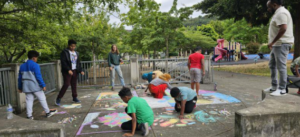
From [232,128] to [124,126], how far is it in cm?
204

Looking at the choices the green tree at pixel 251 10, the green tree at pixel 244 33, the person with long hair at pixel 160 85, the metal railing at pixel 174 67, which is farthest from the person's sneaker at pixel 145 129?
the green tree at pixel 244 33

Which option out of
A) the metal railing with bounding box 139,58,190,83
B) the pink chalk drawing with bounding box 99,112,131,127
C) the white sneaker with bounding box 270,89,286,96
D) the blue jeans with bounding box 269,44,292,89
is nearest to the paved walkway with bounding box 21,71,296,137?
the pink chalk drawing with bounding box 99,112,131,127

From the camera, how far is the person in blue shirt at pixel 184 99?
13.3 ft

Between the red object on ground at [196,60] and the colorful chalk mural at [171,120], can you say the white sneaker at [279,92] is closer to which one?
the colorful chalk mural at [171,120]

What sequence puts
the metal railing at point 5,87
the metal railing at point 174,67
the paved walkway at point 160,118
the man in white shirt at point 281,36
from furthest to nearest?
the metal railing at point 174,67
the metal railing at point 5,87
the man in white shirt at point 281,36
the paved walkway at point 160,118

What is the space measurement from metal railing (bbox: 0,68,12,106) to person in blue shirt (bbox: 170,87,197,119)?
4272mm

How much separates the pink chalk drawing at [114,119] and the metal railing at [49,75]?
381cm

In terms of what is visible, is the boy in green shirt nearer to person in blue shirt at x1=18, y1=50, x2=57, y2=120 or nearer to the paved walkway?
the paved walkway

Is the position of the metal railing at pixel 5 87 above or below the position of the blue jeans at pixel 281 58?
below

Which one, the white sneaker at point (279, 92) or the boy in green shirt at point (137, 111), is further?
the white sneaker at point (279, 92)

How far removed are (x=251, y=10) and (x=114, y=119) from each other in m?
12.7

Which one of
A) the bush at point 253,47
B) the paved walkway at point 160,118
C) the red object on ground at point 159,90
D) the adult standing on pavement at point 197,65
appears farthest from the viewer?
the bush at point 253,47

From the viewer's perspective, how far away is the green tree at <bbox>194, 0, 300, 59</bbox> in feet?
40.8

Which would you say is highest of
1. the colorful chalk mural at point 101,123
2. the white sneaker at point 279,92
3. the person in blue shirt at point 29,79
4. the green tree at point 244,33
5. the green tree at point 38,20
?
the green tree at point 244,33
